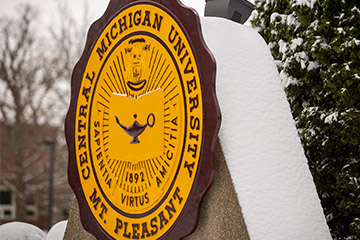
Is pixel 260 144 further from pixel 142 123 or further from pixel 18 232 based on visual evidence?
pixel 18 232

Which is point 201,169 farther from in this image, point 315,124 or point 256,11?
point 256,11

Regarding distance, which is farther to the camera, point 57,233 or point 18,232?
point 18,232

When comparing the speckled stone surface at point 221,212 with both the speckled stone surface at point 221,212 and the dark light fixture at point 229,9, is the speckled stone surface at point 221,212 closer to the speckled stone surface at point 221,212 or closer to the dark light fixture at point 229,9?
the speckled stone surface at point 221,212

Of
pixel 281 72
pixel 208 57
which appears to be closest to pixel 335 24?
pixel 281 72

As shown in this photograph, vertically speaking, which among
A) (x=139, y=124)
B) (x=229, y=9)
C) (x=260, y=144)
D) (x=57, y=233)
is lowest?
(x=57, y=233)

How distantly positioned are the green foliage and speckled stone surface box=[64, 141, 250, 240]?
64.4 inches

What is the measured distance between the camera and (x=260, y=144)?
3.07 m

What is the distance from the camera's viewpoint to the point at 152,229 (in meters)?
3.18

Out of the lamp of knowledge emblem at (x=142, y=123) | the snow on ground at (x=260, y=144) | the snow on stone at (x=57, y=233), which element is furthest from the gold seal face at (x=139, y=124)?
the snow on stone at (x=57, y=233)

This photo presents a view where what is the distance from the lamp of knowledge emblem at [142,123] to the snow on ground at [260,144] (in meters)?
0.23

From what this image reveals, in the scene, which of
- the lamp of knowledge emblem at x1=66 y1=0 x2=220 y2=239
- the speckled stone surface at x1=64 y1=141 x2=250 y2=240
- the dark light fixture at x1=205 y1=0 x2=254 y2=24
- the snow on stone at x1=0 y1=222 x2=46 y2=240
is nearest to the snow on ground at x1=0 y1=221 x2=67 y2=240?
the snow on stone at x1=0 y1=222 x2=46 y2=240

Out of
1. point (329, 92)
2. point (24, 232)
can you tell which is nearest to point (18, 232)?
point (24, 232)

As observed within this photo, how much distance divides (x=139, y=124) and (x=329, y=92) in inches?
78.8

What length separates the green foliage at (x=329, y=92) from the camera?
13.4 ft
